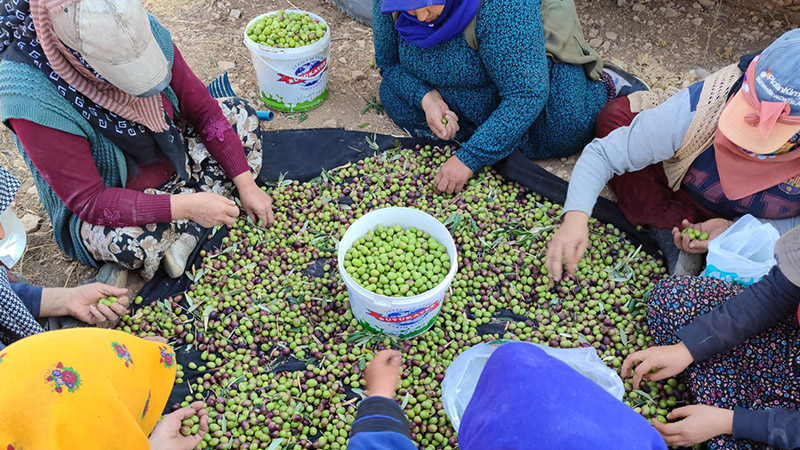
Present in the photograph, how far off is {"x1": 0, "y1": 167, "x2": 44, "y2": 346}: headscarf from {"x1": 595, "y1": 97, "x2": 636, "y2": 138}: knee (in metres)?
2.47

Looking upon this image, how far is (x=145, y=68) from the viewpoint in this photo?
1931 mm

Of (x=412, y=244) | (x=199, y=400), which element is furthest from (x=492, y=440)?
(x=199, y=400)

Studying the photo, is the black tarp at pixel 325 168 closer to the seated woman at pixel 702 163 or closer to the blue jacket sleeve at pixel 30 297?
the seated woman at pixel 702 163

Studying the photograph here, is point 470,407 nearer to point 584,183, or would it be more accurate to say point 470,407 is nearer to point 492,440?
point 492,440

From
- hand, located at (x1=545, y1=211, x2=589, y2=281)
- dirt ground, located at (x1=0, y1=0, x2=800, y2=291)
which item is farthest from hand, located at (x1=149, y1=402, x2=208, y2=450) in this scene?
dirt ground, located at (x1=0, y1=0, x2=800, y2=291)

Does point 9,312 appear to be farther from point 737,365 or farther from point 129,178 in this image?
point 737,365

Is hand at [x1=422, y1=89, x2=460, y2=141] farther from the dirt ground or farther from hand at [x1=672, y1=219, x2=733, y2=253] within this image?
hand at [x1=672, y1=219, x2=733, y2=253]

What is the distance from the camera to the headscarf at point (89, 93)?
6.07 ft

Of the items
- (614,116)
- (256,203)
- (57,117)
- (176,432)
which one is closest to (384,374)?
(176,432)

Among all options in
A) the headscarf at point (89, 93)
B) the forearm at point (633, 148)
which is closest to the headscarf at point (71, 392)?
the headscarf at point (89, 93)

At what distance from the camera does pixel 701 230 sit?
8.04ft

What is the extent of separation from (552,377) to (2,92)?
1919mm

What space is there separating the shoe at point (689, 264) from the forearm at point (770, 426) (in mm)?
697

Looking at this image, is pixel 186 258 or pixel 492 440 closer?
pixel 492 440
